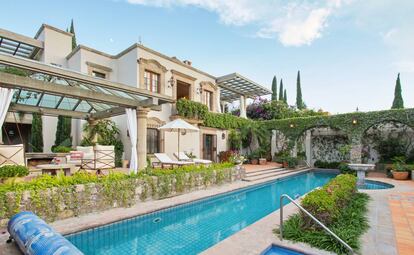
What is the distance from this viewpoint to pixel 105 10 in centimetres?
1006

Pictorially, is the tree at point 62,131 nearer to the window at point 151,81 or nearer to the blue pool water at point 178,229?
the window at point 151,81

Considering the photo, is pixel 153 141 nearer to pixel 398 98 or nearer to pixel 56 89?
pixel 56 89

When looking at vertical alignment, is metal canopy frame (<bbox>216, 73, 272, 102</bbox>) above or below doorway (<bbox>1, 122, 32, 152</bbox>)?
above

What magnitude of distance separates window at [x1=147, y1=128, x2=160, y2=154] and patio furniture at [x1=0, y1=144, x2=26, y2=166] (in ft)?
18.4

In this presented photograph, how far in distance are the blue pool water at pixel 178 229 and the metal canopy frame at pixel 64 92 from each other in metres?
3.84

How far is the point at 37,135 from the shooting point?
11.9 m

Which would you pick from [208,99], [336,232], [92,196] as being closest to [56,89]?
[92,196]

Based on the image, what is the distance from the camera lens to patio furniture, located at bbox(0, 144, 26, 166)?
22.0ft

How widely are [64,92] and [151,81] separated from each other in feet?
20.4

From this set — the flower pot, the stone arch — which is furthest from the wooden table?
the stone arch

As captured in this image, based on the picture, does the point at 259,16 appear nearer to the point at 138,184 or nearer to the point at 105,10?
the point at 105,10

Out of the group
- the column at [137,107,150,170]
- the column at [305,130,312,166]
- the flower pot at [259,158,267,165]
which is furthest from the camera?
the column at [305,130,312,166]

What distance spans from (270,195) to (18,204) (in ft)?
24.7

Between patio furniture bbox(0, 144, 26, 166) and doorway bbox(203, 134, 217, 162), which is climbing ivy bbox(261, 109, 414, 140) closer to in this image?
doorway bbox(203, 134, 217, 162)
